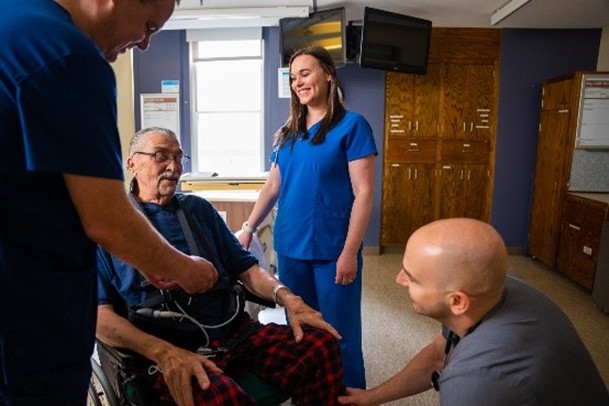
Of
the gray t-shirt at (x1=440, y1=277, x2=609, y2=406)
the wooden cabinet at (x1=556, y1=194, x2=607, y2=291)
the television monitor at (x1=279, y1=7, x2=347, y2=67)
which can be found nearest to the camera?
the gray t-shirt at (x1=440, y1=277, x2=609, y2=406)

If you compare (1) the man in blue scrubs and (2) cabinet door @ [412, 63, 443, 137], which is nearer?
(1) the man in blue scrubs

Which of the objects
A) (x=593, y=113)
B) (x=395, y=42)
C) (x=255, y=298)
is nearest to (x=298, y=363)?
(x=255, y=298)

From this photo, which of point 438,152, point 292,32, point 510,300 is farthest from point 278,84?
point 510,300

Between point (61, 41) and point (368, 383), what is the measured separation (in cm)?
205

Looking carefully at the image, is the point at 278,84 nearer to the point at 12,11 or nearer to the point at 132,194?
the point at 132,194

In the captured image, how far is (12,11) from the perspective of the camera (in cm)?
66

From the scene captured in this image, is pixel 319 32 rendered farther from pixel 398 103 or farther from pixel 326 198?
pixel 326 198

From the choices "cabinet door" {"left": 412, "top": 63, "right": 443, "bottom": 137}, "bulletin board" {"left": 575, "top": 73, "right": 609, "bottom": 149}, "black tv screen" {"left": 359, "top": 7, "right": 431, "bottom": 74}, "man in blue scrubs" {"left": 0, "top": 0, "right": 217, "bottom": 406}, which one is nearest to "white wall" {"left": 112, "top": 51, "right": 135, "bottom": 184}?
"black tv screen" {"left": 359, "top": 7, "right": 431, "bottom": 74}

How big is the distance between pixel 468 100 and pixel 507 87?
419 millimetres

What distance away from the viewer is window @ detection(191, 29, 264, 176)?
4941 mm

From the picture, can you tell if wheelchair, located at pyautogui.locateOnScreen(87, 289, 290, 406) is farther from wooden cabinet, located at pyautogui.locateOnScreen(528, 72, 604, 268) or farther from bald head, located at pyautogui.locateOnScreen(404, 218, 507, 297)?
wooden cabinet, located at pyautogui.locateOnScreen(528, 72, 604, 268)

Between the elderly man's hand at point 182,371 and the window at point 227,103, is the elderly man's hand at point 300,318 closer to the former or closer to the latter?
the elderly man's hand at point 182,371

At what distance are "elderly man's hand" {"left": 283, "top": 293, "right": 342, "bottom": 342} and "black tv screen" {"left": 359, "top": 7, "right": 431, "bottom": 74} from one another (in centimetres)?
313

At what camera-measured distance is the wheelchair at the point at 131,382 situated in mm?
1156
